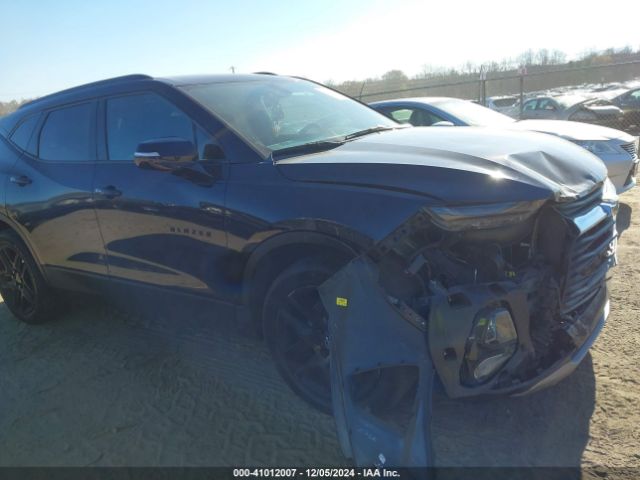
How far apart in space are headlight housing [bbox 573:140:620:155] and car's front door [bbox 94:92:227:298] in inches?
202

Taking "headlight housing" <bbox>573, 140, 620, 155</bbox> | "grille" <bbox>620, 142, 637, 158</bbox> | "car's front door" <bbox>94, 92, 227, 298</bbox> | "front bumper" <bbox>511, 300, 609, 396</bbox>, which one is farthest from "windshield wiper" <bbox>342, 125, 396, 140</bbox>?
"grille" <bbox>620, 142, 637, 158</bbox>

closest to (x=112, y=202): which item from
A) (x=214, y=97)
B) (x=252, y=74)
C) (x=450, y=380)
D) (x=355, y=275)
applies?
(x=214, y=97)

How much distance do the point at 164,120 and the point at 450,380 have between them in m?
2.41

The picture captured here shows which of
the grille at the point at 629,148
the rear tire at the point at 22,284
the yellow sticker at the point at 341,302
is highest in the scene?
the yellow sticker at the point at 341,302

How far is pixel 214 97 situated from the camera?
3148 millimetres

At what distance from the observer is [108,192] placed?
131 inches

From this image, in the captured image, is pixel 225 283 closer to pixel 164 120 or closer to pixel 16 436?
pixel 164 120

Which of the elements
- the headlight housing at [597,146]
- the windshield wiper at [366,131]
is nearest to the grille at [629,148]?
the headlight housing at [597,146]

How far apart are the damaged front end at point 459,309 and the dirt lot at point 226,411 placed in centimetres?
34

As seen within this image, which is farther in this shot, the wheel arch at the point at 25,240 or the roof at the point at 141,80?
the wheel arch at the point at 25,240

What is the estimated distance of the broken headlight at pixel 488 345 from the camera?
6.70 ft

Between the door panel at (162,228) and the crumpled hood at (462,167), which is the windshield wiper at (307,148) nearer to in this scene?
the crumpled hood at (462,167)

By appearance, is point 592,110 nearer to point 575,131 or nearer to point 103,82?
point 575,131

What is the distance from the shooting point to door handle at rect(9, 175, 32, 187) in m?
3.96
